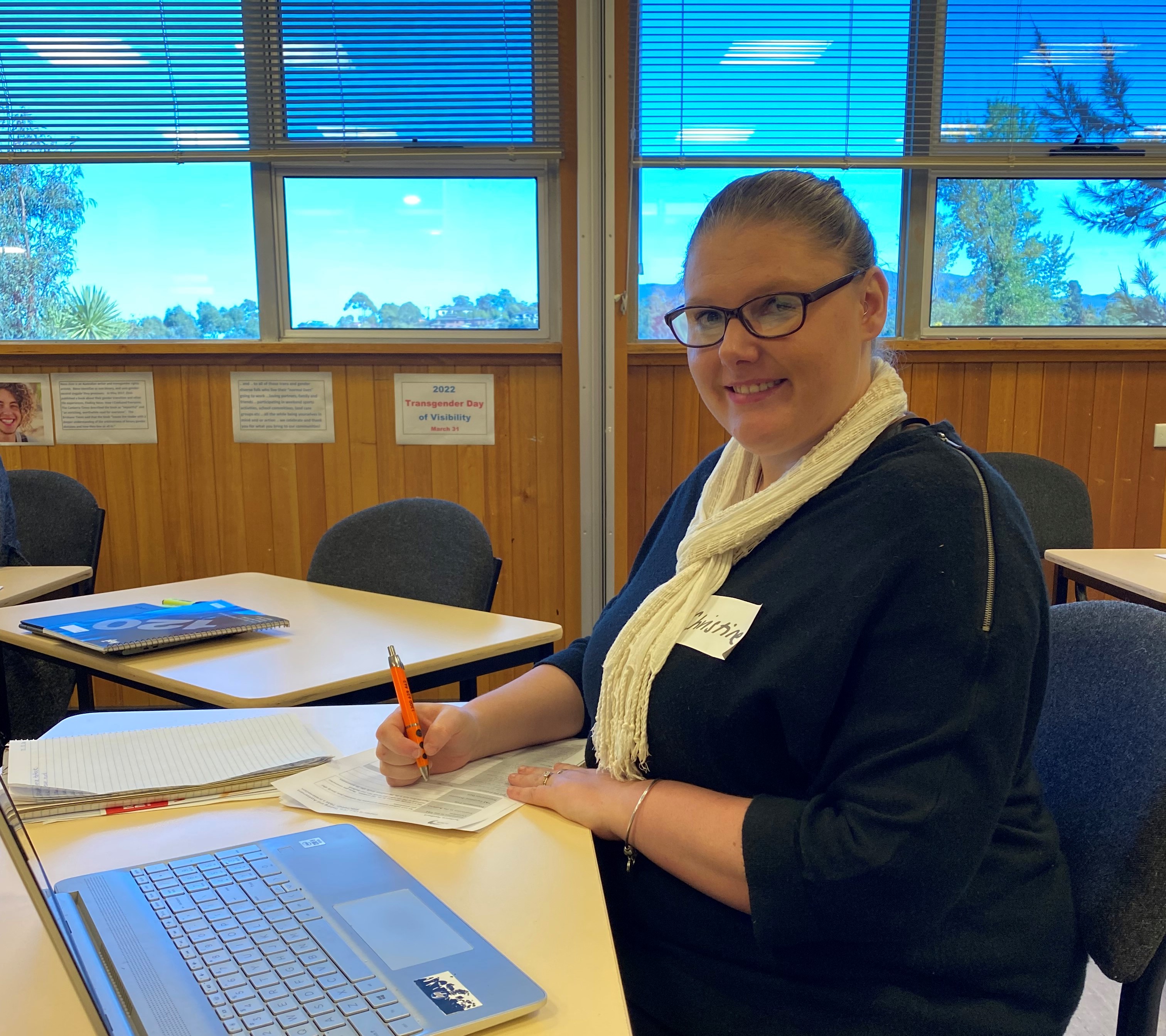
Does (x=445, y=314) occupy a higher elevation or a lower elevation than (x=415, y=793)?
higher

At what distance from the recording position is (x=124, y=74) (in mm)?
3346

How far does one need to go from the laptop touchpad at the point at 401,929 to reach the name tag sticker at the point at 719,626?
380mm

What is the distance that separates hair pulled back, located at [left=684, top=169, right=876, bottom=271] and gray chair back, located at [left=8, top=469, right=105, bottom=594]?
102 inches

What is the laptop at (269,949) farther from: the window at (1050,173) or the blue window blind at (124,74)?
the window at (1050,173)

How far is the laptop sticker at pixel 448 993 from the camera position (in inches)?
→ 25.0

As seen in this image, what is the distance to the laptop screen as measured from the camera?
58cm

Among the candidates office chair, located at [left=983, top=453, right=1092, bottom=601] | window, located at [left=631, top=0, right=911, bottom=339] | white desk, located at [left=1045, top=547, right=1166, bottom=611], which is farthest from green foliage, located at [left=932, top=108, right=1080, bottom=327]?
white desk, located at [left=1045, top=547, right=1166, bottom=611]

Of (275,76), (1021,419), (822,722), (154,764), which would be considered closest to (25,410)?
(275,76)

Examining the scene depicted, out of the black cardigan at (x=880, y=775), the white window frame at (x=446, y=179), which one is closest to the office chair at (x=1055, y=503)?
the white window frame at (x=446, y=179)

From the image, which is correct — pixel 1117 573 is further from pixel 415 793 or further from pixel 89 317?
pixel 89 317

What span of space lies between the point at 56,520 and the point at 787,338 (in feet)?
9.15

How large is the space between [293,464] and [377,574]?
131 centimetres

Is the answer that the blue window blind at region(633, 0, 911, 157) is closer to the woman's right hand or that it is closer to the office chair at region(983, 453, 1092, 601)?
the office chair at region(983, 453, 1092, 601)

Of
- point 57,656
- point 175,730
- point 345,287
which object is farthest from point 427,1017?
point 345,287
